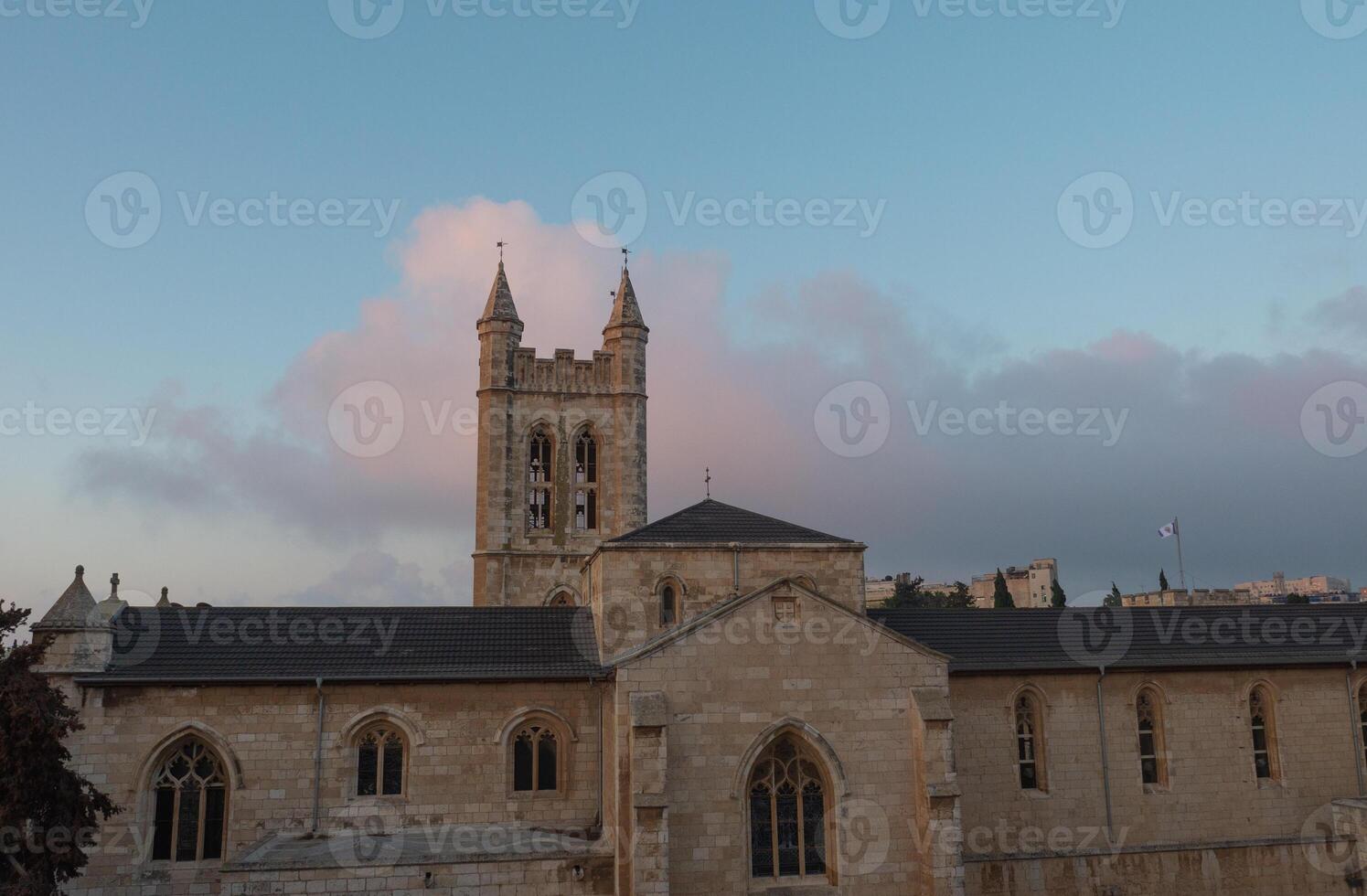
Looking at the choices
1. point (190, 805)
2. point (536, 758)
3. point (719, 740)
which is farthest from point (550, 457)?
point (719, 740)

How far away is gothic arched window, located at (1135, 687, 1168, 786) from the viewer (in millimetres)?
25516

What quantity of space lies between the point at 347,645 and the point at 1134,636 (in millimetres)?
20417

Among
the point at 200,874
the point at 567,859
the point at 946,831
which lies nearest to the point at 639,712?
the point at 567,859

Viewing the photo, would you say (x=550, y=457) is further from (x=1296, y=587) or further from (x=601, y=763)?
(x=1296, y=587)

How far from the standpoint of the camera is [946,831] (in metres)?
20.5

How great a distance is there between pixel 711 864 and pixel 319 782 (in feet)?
29.6

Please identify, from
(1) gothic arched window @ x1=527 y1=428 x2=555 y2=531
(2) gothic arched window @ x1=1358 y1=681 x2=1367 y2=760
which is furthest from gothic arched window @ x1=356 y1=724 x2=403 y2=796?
(2) gothic arched window @ x1=1358 y1=681 x2=1367 y2=760

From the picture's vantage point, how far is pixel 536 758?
23.6 m

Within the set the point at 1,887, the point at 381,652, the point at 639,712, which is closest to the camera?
the point at 1,887

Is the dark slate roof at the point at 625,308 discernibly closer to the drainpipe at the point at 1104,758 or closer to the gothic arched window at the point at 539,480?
the gothic arched window at the point at 539,480

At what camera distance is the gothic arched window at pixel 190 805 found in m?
21.9

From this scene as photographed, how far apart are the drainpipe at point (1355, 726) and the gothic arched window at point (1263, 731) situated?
7.49 feet

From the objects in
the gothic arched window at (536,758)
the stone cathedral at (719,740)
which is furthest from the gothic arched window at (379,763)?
the gothic arched window at (536,758)

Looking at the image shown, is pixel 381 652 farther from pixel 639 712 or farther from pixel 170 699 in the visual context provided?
pixel 639 712
